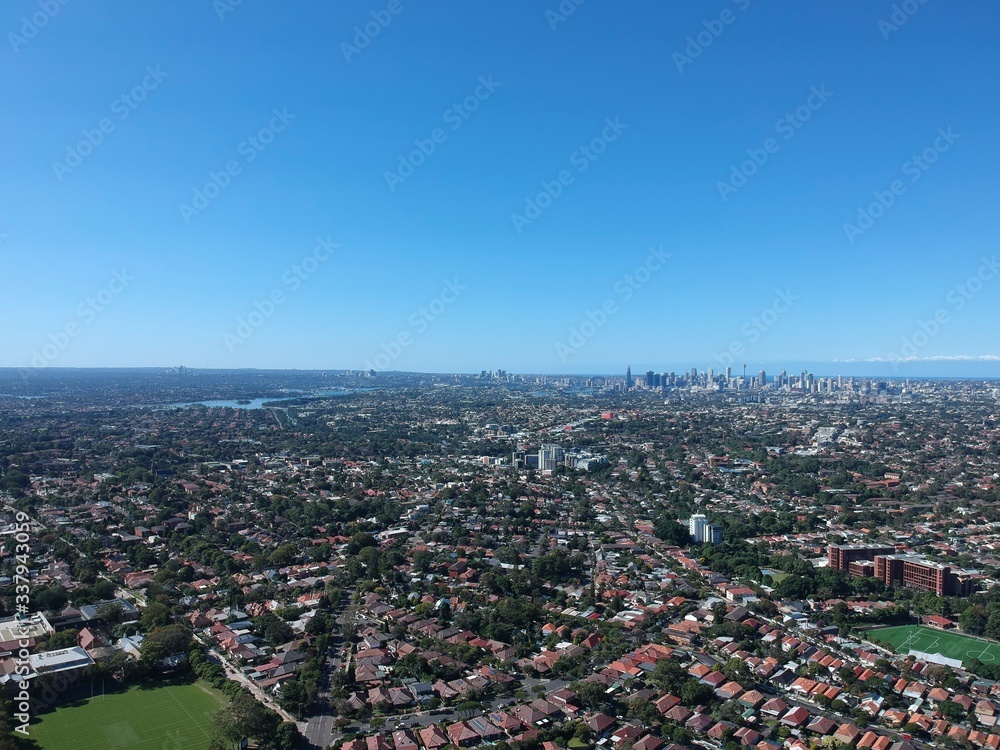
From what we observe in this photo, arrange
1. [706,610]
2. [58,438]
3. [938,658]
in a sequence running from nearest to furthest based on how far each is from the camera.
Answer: [938,658] → [706,610] → [58,438]

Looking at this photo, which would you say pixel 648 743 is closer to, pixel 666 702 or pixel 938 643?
pixel 666 702

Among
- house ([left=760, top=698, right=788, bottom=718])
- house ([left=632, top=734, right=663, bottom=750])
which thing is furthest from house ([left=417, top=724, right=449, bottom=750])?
house ([left=760, top=698, right=788, bottom=718])

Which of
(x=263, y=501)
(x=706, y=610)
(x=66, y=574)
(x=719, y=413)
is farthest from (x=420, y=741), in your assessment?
(x=719, y=413)

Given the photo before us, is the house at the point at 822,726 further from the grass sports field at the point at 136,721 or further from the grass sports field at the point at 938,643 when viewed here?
the grass sports field at the point at 136,721

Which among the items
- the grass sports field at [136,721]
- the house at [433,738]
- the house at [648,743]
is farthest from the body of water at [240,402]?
the house at [648,743]

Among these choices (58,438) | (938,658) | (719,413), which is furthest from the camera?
(719,413)

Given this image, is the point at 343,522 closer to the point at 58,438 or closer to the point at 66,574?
the point at 66,574
